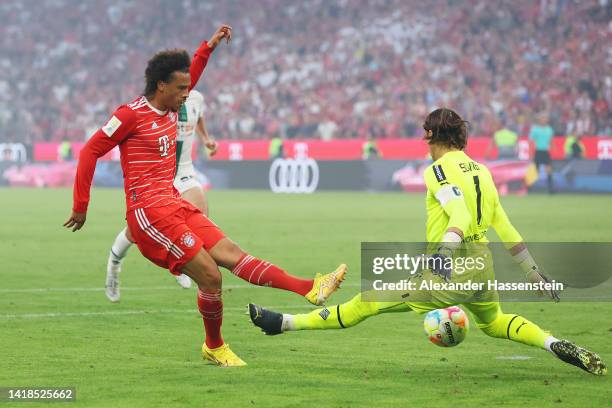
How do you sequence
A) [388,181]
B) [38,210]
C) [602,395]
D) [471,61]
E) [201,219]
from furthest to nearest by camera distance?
[471,61] → [388,181] → [38,210] → [201,219] → [602,395]

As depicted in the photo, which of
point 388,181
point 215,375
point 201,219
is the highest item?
point 201,219

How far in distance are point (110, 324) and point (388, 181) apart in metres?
24.1

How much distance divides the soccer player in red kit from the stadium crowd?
25191 millimetres

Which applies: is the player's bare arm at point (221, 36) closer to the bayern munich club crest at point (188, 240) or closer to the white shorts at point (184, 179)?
the bayern munich club crest at point (188, 240)

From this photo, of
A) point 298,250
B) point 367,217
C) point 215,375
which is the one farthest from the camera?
point 367,217

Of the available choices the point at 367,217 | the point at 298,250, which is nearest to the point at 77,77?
the point at 367,217

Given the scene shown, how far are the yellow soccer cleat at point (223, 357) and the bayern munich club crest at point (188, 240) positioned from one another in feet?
2.21

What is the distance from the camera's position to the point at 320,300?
7133mm

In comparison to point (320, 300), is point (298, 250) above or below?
below

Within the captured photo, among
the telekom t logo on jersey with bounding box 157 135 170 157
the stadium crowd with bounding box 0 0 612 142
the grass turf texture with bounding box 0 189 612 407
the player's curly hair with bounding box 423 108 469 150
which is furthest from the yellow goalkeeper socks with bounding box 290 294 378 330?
the stadium crowd with bounding box 0 0 612 142

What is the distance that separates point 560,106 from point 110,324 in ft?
Answer: 84.6

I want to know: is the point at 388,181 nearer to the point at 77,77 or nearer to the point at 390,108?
the point at 390,108

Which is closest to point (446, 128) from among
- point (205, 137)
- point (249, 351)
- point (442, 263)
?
point (442, 263)

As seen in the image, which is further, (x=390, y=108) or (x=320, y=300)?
(x=390, y=108)
